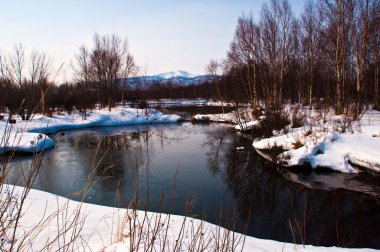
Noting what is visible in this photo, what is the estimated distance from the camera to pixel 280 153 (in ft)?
35.5

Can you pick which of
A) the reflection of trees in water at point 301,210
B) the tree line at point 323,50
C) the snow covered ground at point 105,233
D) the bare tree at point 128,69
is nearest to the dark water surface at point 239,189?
the reflection of trees in water at point 301,210

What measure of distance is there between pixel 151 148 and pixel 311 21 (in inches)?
639

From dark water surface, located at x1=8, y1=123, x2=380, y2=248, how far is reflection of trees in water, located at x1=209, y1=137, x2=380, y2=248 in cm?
2

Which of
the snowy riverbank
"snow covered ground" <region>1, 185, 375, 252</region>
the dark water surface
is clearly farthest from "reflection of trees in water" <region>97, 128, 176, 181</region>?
the snowy riverbank

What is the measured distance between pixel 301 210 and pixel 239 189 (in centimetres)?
193

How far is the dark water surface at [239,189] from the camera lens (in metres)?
5.63

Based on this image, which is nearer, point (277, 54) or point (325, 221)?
point (325, 221)

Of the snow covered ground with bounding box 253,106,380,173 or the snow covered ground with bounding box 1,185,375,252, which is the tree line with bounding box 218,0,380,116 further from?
the snow covered ground with bounding box 1,185,375,252

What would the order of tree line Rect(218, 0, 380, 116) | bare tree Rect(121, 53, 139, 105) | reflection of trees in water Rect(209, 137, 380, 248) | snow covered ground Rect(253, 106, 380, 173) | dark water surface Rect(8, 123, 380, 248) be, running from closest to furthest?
reflection of trees in water Rect(209, 137, 380, 248) → dark water surface Rect(8, 123, 380, 248) → snow covered ground Rect(253, 106, 380, 173) → tree line Rect(218, 0, 380, 116) → bare tree Rect(121, 53, 139, 105)

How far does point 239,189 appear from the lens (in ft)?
26.6

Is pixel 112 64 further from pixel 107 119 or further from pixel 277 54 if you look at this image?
pixel 277 54

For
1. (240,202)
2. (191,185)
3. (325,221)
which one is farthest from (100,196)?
(325,221)

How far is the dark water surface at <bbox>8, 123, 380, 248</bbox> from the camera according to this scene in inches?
222

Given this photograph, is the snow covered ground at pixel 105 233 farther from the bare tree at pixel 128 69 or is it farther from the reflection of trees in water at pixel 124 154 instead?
the bare tree at pixel 128 69
